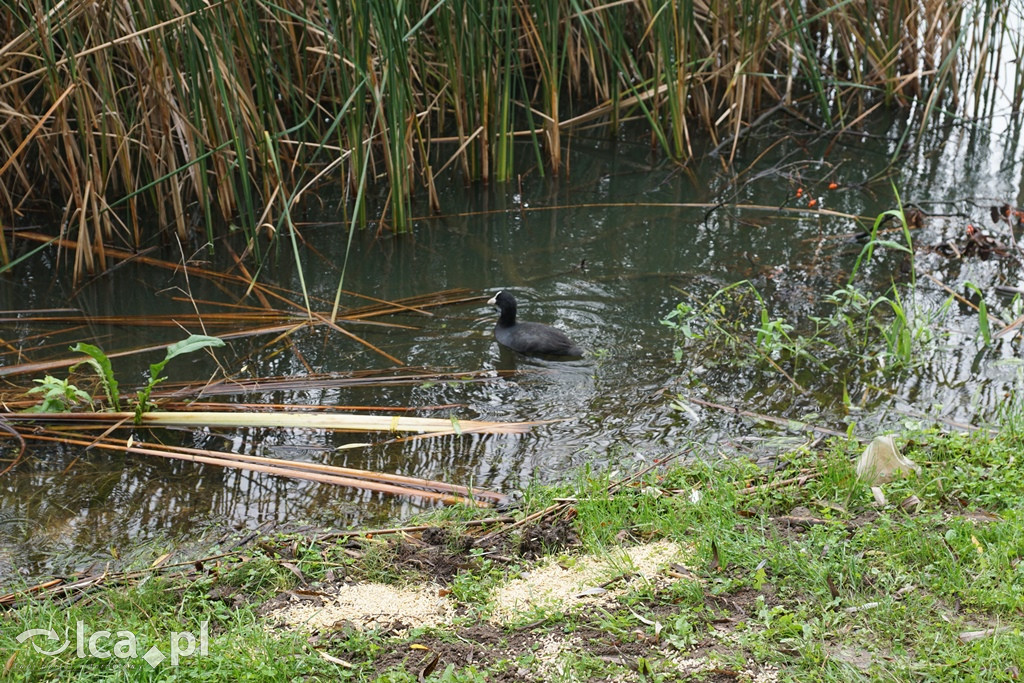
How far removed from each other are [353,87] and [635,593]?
6.14 m

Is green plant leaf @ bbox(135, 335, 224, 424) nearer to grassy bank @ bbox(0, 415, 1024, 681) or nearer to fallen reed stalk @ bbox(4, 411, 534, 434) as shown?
fallen reed stalk @ bbox(4, 411, 534, 434)

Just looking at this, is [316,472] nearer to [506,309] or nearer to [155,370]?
[155,370]

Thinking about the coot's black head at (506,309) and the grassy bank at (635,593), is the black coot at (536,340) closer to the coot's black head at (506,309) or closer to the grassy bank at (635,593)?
the coot's black head at (506,309)

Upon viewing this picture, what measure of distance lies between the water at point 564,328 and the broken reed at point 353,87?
49 centimetres

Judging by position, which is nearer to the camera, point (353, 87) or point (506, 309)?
point (506, 309)

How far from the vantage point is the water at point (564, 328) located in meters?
4.52

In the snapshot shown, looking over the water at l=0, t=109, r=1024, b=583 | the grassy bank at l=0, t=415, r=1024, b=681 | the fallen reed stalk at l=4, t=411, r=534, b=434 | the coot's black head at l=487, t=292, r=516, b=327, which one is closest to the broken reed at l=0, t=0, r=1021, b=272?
the water at l=0, t=109, r=1024, b=583

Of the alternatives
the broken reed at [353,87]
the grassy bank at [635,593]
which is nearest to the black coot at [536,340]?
the broken reed at [353,87]

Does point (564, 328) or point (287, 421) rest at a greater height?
point (564, 328)

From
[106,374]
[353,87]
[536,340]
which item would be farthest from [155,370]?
[353,87]

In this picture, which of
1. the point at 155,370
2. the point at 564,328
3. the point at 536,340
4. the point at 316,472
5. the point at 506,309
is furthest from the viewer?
the point at 564,328

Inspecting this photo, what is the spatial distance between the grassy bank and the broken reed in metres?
3.25

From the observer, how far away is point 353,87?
27.0ft

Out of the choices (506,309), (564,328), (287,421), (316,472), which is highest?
(506,309)
